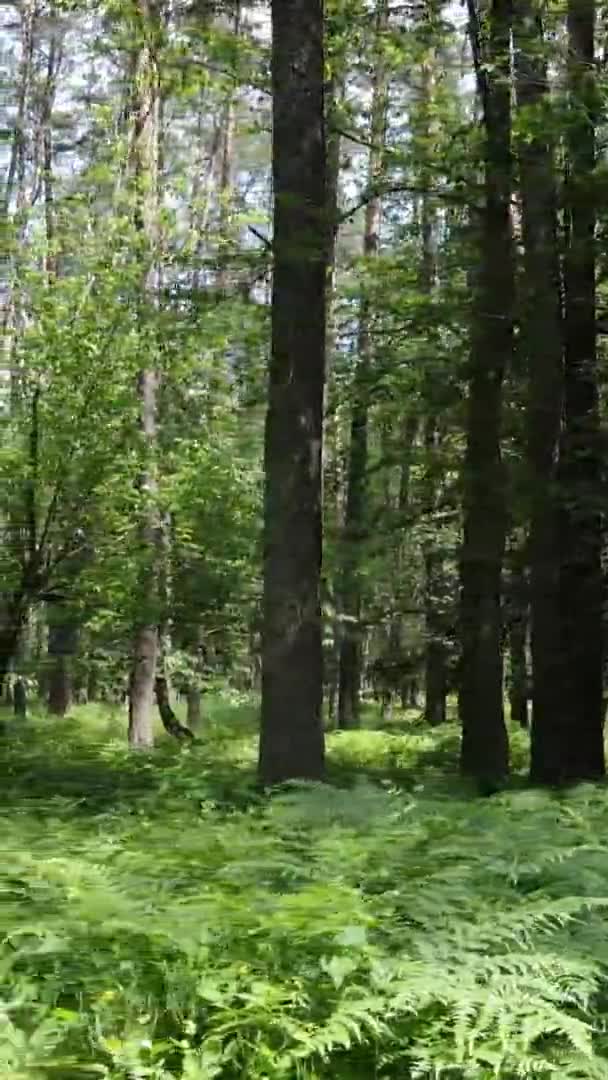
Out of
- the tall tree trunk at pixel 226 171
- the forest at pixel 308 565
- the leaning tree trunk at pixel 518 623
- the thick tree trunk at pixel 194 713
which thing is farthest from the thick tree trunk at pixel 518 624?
the thick tree trunk at pixel 194 713

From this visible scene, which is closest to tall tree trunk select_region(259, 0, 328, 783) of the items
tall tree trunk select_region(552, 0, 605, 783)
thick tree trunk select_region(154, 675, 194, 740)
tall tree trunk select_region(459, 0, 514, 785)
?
tall tree trunk select_region(459, 0, 514, 785)

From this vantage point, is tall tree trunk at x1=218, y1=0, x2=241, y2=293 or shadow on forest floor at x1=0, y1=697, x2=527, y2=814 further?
tall tree trunk at x1=218, y1=0, x2=241, y2=293

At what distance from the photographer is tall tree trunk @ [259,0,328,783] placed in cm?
763

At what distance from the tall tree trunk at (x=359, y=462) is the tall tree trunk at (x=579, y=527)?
186cm

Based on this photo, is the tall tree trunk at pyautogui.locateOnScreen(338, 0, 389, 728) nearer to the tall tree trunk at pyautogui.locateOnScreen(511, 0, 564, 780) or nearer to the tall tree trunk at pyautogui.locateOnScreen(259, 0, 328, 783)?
the tall tree trunk at pyautogui.locateOnScreen(511, 0, 564, 780)

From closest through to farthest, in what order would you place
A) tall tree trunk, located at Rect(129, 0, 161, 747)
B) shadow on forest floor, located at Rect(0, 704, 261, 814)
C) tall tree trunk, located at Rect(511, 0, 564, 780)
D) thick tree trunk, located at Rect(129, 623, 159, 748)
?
shadow on forest floor, located at Rect(0, 704, 261, 814)
tall tree trunk, located at Rect(511, 0, 564, 780)
tall tree trunk, located at Rect(129, 0, 161, 747)
thick tree trunk, located at Rect(129, 623, 159, 748)

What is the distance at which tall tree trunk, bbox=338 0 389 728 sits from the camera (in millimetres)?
11711

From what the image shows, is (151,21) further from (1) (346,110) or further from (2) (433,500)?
(2) (433,500)

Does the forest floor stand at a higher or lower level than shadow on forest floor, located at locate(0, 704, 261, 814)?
higher

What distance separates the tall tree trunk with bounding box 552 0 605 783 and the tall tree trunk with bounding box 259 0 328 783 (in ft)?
8.97

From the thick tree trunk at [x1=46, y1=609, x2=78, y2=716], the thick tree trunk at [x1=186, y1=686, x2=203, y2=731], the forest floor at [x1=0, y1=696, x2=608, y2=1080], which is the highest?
the thick tree trunk at [x1=46, y1=609, x2=78, y2=716]

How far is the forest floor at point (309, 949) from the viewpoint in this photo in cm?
313

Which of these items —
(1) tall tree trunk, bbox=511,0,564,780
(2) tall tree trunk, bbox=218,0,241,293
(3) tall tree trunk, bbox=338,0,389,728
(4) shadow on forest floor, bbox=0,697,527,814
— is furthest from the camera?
(2) tall tree trunk, bbox=218,0,241,293

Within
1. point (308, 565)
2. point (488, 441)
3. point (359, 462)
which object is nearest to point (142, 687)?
point (359, 462)
